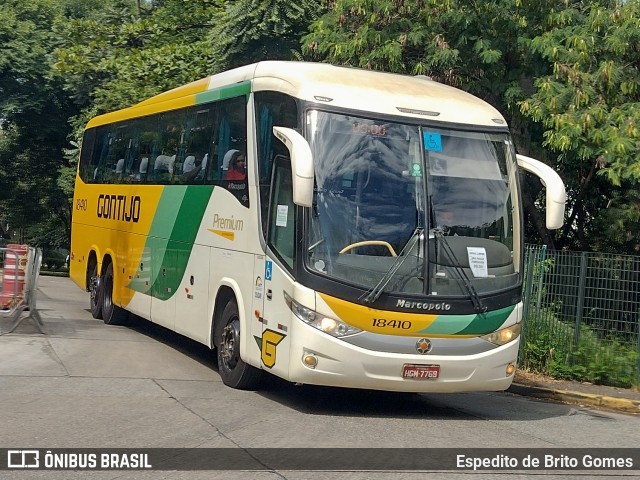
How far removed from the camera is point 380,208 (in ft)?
33.2

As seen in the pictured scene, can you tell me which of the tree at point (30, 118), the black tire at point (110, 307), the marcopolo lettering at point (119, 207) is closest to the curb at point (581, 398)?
the marcopolo lettering at point (119, 207)

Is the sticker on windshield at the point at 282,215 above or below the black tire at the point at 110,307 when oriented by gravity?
above

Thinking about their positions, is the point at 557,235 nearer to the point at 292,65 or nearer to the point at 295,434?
the point at 292,65

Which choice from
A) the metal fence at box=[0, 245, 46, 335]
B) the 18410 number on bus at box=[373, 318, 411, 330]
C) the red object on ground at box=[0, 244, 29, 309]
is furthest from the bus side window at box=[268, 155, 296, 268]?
the red object on ground at box=[0, 244, 29, 309]

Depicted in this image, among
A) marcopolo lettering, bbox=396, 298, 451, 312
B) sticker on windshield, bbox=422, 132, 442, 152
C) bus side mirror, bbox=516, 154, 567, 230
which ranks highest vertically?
sticker on windshield, bbox=422, 132, 442, 152

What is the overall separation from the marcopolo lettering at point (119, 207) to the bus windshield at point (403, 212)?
→ 6.87m

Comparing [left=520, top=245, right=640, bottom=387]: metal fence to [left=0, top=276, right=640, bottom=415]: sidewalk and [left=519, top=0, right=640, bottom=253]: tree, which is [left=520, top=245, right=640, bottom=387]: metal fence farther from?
[left=519, top=0, right=640, bottom=253]: tree

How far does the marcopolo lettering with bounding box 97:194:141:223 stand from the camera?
16.5 meters

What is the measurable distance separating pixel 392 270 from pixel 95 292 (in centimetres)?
1003

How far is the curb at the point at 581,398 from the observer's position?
12961mm

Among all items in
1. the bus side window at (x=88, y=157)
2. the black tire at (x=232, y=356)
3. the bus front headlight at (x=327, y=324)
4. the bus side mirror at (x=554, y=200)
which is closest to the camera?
the bus front headlight at (x=327, y=324)

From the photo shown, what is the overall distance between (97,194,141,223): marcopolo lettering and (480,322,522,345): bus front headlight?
297 inches

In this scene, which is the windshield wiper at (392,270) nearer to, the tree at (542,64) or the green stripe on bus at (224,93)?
the green stripe on bus at (224,93)

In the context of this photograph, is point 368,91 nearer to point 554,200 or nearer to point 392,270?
point 392,270
